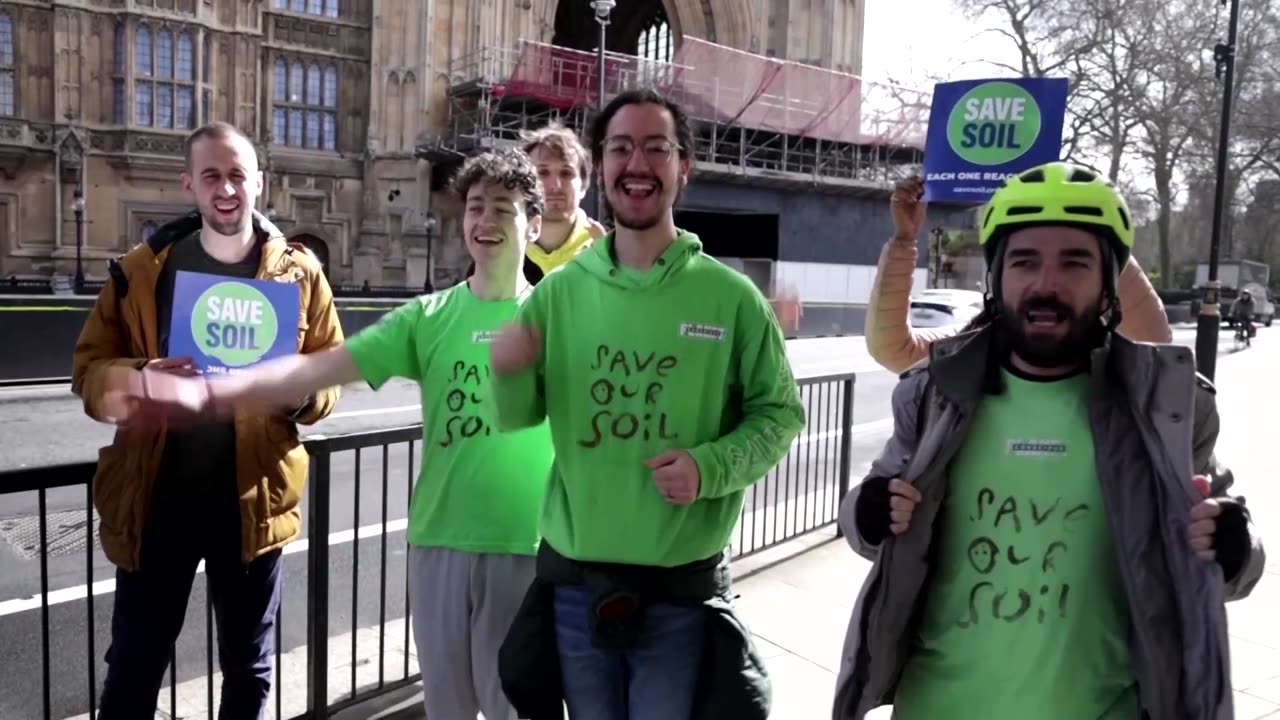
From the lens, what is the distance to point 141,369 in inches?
114

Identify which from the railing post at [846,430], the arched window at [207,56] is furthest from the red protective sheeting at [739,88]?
the railing post at [846,430]

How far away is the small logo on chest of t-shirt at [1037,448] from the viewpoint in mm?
1922

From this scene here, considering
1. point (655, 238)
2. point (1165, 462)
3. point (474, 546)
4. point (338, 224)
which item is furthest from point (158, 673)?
point (338, 224)

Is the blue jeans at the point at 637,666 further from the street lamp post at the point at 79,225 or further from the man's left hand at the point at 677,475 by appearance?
the street lamp post at the point at 79,225

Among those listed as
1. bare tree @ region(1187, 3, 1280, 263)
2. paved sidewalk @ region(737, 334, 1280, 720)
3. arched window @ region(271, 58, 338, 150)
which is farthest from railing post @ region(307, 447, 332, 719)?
bare tree @ region(1187, 3, 1280, 263)

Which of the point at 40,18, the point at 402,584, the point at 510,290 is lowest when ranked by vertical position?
the point at 402,584

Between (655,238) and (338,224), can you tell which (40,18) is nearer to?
(338,224)

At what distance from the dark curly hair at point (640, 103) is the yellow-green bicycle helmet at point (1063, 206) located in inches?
31.6

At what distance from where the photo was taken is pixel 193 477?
119 inches

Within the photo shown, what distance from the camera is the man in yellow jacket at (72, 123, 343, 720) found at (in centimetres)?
295

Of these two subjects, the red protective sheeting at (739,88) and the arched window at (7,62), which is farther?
the red protective sheeting at (739,88)

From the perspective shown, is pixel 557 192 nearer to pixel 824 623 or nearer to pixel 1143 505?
pixel 1143 505

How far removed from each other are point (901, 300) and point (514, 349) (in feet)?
4.04

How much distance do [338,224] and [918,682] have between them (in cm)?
3407
